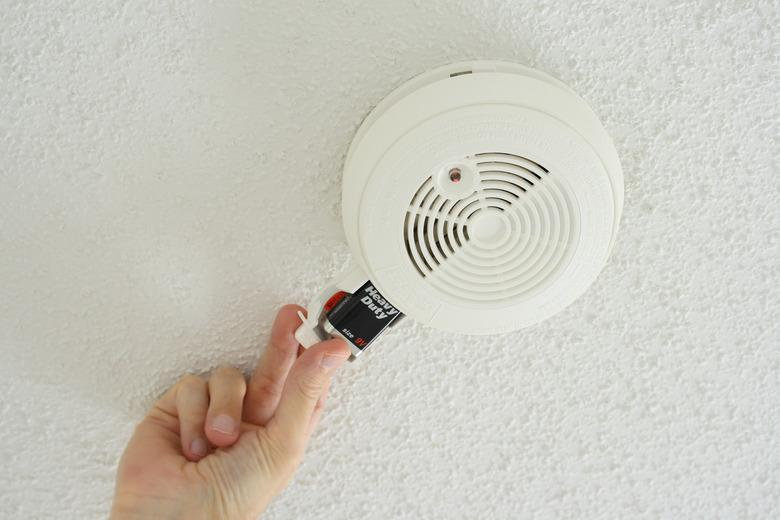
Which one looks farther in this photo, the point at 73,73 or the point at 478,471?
the point at 478,471

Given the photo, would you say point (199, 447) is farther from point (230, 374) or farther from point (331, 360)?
point (331, 360)

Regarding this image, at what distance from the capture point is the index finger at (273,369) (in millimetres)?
680

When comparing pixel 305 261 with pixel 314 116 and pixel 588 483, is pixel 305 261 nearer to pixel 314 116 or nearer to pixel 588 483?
pixel 314 116

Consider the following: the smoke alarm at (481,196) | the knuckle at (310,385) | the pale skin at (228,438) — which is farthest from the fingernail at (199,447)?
the smoke alarm at (481,196)

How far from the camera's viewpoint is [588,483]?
0.78 m

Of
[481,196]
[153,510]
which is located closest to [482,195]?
[481,196]

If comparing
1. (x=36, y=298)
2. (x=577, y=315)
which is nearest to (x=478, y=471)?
(x=577, y=315)

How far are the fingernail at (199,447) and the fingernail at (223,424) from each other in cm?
4

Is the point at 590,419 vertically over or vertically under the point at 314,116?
under

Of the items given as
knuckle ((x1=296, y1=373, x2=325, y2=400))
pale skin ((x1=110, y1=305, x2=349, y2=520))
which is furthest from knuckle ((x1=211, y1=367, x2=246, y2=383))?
knuckle ((x1=296, y1=373, x2=325, y2=400))

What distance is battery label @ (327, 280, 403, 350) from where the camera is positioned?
2.03 feet

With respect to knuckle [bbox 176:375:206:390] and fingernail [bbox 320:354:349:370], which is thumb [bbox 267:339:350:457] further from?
knuckle [bbox 176:375:206:390]

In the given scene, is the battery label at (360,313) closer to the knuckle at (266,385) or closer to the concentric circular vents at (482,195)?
the concentric circular vents at (482,195)

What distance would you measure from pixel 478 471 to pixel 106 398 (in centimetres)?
54
